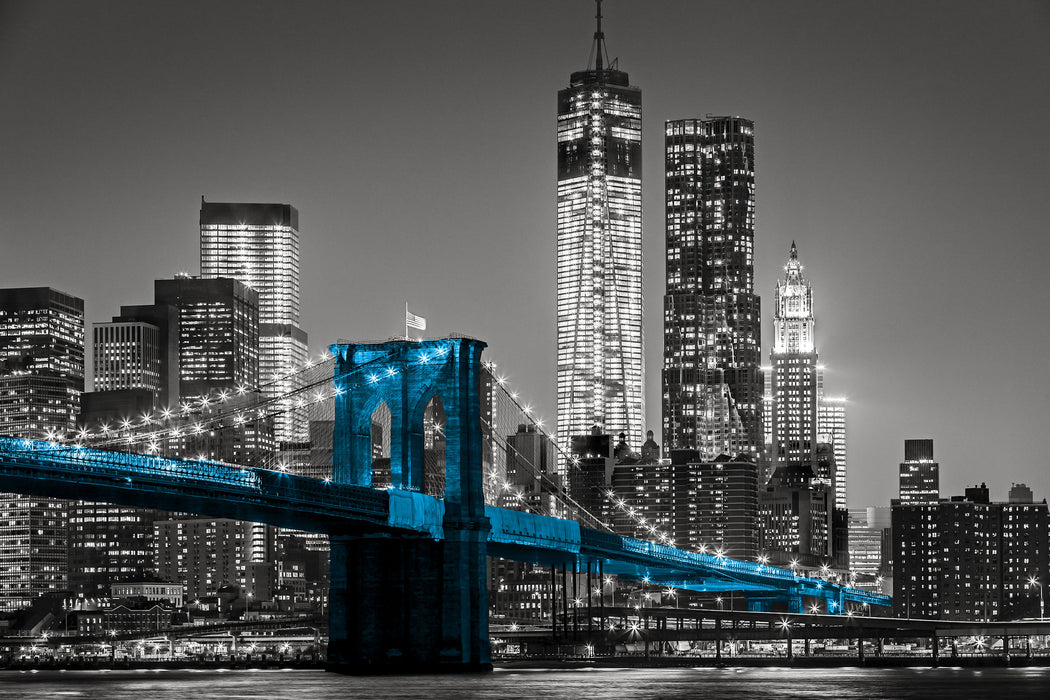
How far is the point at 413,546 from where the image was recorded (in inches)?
3777

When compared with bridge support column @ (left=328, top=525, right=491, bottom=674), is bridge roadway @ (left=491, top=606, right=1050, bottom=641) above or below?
below

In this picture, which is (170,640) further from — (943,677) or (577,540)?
(943,677)

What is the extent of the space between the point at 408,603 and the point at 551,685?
8014 millimetres

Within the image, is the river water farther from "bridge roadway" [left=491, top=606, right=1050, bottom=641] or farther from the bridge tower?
"bridge roadway" [left=491, top=606, right=1050, bottom=641]

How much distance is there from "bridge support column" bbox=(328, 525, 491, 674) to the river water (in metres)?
1.86

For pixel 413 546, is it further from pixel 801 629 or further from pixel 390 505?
pixel 801 629

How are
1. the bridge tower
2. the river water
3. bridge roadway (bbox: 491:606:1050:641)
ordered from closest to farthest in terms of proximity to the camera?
1. the river water
2. the bridge tower
3. bridge roadway (bbox: 491:606:1050:641)

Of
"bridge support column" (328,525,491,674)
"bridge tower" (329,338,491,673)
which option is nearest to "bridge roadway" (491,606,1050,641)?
"bridge tower" (329,338,491,673)

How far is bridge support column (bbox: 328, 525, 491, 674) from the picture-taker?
94000mm

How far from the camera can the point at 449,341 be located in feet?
323

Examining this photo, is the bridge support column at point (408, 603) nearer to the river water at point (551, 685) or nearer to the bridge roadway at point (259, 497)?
the bridge roadway at point (259, 497)

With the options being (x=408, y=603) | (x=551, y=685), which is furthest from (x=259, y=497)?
(x=551, y=685)

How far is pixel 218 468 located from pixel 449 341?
18348 millimetres

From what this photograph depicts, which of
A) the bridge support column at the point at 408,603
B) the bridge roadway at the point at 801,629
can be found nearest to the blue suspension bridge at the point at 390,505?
the bridge support column at the point at 408,603
